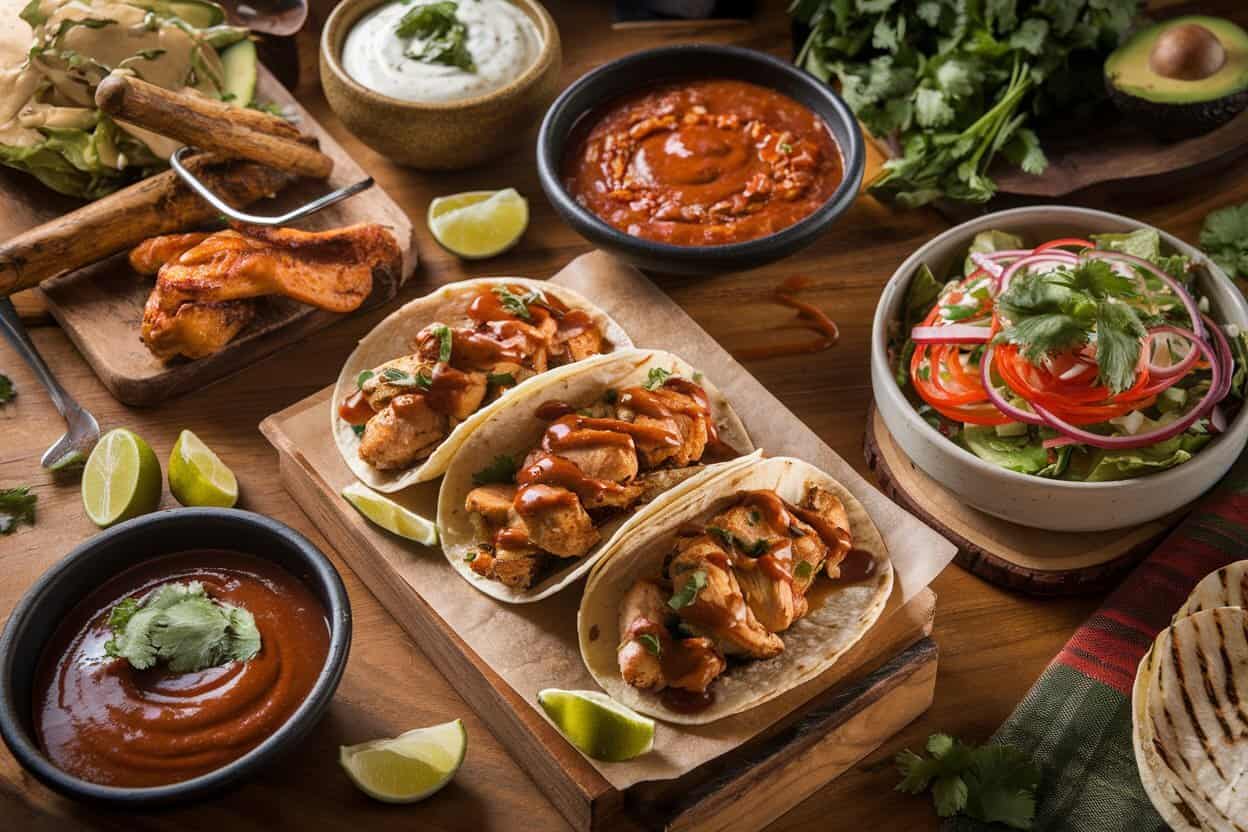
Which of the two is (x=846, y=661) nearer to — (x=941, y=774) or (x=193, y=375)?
(x=941, y=774)

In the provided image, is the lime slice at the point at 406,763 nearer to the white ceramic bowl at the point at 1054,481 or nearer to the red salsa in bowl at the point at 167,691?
the red salsa in bowl at the point at 167,691

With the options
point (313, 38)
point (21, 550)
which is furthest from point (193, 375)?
point (313, 38)

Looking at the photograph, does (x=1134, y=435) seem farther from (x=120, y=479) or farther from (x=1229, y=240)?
(x=120, y=479)

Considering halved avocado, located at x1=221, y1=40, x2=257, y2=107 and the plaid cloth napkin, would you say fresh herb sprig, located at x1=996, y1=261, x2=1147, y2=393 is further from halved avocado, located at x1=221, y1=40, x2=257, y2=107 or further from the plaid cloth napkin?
halved avocado, located at x1=221, y1=40, x2=257, y2=107

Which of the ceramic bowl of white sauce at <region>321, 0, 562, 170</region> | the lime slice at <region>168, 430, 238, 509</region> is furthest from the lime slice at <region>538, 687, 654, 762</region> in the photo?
the ceramic bowl of white sauce at <region>321, 0, 562, 170</region>

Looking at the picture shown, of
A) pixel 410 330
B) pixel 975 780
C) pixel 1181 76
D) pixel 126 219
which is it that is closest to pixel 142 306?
pixel 126 219

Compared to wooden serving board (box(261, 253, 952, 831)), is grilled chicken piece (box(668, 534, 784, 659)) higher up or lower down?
higher up
